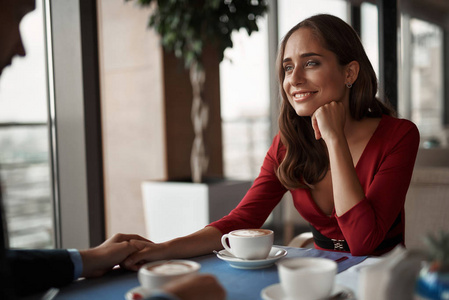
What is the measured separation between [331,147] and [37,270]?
936 millimetres

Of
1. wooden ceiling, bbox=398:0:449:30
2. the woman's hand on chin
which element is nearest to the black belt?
the woman's hand on chin

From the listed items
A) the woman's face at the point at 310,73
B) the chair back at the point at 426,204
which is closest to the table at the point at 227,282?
the woman's face at the point at 310,73

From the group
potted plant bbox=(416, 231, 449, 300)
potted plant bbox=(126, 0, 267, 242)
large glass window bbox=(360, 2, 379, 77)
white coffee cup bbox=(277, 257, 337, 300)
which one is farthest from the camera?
large glass window bbox=(360, 2, 379, 77)

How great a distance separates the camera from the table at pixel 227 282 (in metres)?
0.97

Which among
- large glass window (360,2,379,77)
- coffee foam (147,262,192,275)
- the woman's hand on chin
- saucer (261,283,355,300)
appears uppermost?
large glass window (360,2,379,77)

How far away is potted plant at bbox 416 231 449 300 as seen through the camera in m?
0.64

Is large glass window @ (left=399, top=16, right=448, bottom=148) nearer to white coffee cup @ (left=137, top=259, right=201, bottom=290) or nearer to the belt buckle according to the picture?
the belt buckle

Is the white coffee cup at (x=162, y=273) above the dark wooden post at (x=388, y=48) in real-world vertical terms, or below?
below

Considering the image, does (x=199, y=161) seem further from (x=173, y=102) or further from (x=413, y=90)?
(x=413, y=90)

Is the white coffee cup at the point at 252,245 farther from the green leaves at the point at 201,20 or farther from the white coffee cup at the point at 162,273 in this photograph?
the green leaves at the point at 201,20

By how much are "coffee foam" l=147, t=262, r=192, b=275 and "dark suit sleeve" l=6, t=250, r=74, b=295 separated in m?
0.28

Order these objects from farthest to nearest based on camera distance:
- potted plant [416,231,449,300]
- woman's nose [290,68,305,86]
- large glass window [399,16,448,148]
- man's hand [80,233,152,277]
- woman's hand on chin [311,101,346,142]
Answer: large glass window [399,16,448,148] → woman's nose [290,68,305,86] → woman's hand on chin [311,101,346,142] → man's hand [80,233,152,277] → potted plant [416,231,449,300]

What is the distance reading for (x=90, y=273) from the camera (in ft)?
3.65

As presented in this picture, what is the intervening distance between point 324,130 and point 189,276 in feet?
2.85
